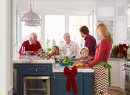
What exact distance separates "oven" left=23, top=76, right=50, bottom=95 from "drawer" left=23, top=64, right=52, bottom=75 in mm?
67

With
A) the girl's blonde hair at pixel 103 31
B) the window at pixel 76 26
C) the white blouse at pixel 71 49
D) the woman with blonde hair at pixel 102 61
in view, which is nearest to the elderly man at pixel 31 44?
the white blouse at pixel 71 49

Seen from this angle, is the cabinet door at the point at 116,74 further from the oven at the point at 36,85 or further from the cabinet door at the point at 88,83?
the oven at the point at 36,85

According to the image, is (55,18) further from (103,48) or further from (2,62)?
(2,62)

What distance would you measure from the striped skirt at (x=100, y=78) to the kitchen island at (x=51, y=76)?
3.4 inches

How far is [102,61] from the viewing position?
318cm

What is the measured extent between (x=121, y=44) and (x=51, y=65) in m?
3.51

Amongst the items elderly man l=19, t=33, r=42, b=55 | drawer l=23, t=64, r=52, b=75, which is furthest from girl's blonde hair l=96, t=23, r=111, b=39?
elderly man l=19, t=33, r=42, b=55

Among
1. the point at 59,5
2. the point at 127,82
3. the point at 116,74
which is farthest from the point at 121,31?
the point at 59,5

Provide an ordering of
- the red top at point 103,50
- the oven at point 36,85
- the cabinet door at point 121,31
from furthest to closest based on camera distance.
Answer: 1. the cabinet door at point 121,31
2. the oven at point 36,85
3. the red top at point 103,50

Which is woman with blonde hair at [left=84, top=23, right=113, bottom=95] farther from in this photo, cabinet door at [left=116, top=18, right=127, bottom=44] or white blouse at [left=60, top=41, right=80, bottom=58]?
cabinet door at [left=116, top=18, right=127, bottom=44]

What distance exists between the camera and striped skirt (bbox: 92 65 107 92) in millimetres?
3131

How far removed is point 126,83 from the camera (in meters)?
4.76

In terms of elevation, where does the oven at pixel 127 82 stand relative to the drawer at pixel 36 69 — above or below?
below

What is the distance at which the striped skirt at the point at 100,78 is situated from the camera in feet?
10.3
